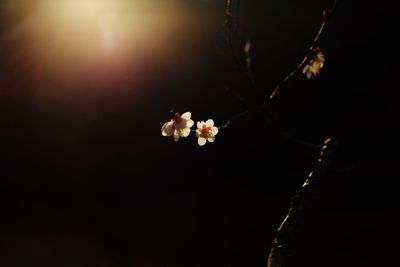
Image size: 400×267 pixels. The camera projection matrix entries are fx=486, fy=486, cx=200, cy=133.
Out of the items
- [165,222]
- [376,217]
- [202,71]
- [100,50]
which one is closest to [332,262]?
[376,217]

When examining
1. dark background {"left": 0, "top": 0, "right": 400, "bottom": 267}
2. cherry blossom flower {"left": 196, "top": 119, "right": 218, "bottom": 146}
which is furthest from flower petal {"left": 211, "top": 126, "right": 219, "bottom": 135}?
dark background {"left": 0, "top": 0, "right": 400, "bottom": 267}

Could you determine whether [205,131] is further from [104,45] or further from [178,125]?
[104,45]

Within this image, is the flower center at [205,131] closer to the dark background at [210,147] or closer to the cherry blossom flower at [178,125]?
the cherry blossom flower at [178,125]

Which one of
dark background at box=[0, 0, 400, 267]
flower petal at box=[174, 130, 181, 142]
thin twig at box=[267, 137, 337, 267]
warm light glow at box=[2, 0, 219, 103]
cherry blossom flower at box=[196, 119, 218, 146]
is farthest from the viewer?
warm light glow at box=[2, 0, 219, 103]

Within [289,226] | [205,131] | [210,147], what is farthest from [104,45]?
[289,226]

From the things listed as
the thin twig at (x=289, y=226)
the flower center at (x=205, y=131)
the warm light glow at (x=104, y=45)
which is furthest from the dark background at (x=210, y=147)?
the thin twig at (x=289, y=226)

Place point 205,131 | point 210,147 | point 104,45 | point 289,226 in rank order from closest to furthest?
point 289,226 < point 205,131 < point 210,147 < point 104,45

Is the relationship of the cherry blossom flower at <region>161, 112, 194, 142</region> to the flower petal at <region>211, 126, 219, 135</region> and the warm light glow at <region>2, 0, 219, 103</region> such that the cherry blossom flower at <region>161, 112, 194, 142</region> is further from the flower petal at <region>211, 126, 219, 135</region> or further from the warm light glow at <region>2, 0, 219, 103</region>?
the warm light glow at <region>2, 0, 219, 103</region>

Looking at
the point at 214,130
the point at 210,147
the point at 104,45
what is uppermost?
the point at 104,45
